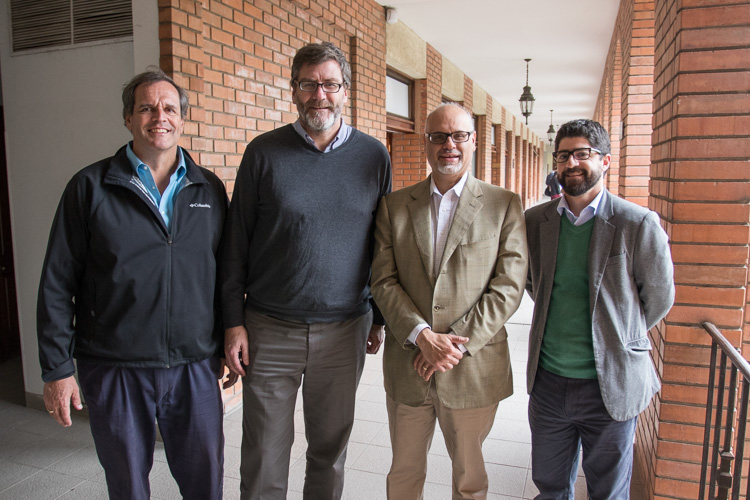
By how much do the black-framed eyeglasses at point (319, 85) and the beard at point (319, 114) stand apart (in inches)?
1.8

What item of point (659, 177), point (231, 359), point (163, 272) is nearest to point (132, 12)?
point (163, 272)

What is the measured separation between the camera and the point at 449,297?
6.58 ft

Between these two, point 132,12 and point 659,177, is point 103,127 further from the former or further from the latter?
point 659,177

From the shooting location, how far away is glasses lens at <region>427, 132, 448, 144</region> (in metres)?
2.04

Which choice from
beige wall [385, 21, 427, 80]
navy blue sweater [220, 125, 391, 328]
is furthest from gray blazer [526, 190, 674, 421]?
beige wall [385, 21, 427, 80]

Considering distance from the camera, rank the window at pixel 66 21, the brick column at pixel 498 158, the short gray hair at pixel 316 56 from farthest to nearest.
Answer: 1. the brick column at pixel 498 158
2. the window at pixel 66 21
3. the short gray hair at pixel 316 56

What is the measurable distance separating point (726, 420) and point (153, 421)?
210 cm

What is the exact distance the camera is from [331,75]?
6.99 ft

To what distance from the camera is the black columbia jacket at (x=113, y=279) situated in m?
1.95

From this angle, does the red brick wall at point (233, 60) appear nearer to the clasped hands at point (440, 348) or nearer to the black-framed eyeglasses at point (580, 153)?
the clasped hands at point (440, 348)

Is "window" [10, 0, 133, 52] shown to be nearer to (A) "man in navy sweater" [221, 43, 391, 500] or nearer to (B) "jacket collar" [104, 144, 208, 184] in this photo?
(B) "jacket collar" [104, 144, 208, 184]

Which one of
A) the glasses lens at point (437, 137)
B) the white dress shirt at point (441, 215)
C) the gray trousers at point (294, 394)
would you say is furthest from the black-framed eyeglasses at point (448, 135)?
the gray trousers at point (294, 394)

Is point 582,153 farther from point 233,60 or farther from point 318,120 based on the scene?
point 233,60

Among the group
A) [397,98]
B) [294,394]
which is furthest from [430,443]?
[397,98]
